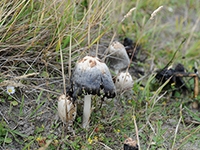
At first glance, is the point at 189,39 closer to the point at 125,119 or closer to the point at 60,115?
the point at 125,119

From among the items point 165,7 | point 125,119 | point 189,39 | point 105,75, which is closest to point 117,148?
point 125,119

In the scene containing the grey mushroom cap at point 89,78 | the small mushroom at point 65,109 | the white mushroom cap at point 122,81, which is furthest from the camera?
the white mushroom cap at point 122,81

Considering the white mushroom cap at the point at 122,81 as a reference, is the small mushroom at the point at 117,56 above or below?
above

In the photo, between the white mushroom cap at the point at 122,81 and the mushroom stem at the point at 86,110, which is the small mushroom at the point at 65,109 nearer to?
the mushroom stem at the point at 86,110

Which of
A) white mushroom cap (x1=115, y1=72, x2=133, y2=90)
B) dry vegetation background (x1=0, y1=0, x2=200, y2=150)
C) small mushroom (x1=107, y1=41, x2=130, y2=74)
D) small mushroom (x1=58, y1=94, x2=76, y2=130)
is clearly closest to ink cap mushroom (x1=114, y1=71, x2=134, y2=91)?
white mushroom cap (x1=115, y1=72, x2=133, y2=90)

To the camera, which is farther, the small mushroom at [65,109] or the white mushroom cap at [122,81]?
the white mushroom cap at [122,81]

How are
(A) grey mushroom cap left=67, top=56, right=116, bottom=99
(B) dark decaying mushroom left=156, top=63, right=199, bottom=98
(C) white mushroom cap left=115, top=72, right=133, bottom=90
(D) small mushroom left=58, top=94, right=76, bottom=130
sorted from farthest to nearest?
(B) dark decaying mushroom left=156, top=63, right=199, bottom=98 → (C) white mushroom cap left=115, top=72, right=133, bottom=90 → (D) small mushroom left=58, top=94, right=76, bottom=130 → (A) grey mushroom cap left=67, top=56, right=116, bottom=99

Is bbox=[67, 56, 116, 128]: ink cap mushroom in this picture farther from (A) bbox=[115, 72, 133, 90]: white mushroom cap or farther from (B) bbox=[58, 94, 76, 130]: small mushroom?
(A) bbox=[115, 72, 133, 90]: white mushroom cap

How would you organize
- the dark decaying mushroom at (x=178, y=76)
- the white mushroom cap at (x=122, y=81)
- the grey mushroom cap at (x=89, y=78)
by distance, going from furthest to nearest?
the dark decaying mushroom at (x=178, y=76) < the white mushroom cap at (x=122, y=81) < the grey mushroom cap at (x=89, y=78)

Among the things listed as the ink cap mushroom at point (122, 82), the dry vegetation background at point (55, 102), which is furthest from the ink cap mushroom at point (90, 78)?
the ink cap mushroom at point (122, 82)
